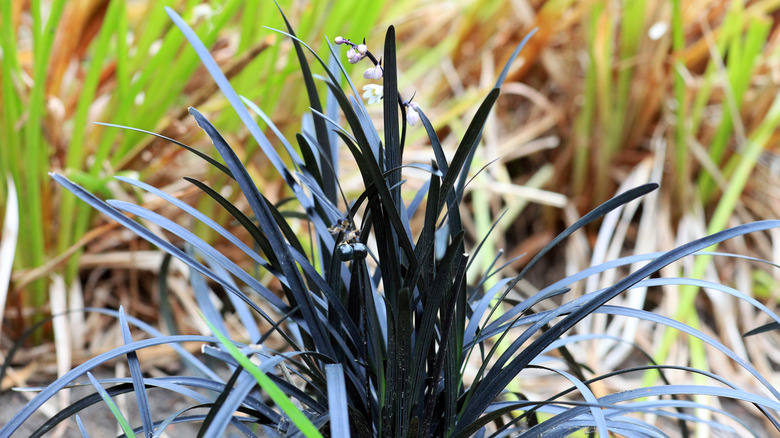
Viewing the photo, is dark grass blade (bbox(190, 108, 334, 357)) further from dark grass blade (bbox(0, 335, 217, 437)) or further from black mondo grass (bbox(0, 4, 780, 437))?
dark grass blade (bbox(0, 335, 217, 437))

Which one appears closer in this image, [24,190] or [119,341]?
[24,190]

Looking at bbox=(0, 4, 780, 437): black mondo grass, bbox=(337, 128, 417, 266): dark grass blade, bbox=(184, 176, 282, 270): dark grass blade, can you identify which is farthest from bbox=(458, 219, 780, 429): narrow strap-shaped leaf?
bbox=(184, 176, 282, 270): dark grass blade

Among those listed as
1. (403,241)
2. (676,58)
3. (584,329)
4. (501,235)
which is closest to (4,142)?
(403,241)

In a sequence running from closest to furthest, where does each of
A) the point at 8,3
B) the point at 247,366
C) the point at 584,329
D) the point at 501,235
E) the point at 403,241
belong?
the point at 247,366 < the point at 403,241 < the point at 8,3 < the point at 584,329 < the point at 501,235

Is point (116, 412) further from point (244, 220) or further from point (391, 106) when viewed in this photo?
point (391, 106)

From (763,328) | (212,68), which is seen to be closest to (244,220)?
(212,68)

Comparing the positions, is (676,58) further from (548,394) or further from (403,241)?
(403,241)

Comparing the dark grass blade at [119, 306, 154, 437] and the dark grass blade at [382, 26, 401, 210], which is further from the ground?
the dark grass blade at [382, 26, 401, 210]

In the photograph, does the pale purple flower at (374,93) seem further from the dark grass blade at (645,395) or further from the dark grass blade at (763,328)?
the dark grass blade at (763,328)

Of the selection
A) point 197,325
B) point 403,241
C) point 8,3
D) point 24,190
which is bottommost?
point 403,241
